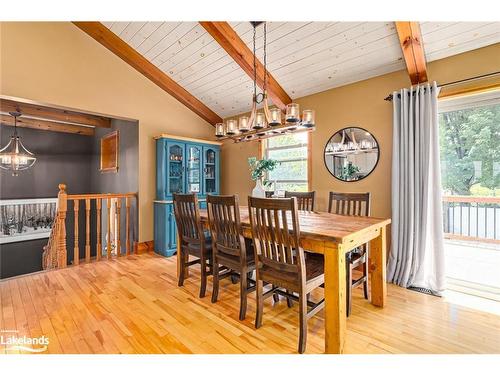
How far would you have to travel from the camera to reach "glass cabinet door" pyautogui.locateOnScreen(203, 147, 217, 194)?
15.1 feet

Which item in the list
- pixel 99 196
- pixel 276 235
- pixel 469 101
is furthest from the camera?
pixel 99 196

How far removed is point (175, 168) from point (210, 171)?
72 cm

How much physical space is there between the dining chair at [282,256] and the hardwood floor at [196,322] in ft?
0.77

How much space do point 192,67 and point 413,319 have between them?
13.0 ft

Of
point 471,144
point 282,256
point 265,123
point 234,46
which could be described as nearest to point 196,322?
point 282,256

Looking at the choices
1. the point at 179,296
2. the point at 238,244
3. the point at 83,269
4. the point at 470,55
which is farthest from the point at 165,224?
the point at 470,55

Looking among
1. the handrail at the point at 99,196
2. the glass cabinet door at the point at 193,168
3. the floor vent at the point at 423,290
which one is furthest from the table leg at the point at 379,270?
the handrail at the point at 99,196

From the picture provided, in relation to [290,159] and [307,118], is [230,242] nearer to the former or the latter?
[307,118]

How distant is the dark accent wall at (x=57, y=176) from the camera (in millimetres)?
4718

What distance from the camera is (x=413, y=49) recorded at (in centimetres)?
243

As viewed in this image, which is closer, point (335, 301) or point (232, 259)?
point (335, 301)

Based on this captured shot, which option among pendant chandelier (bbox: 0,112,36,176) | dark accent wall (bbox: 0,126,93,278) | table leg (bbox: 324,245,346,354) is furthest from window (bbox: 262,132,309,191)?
dark accent wall (bbox: 0,126,93,278)

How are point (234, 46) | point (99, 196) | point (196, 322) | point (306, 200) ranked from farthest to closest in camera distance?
point (99, 196), point (306, 200), point (234, 46), point (196, 322)

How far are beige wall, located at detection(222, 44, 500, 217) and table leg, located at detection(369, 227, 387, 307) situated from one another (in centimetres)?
93
